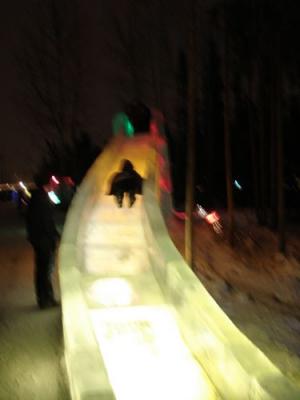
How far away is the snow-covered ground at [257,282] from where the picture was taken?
36.1 ft

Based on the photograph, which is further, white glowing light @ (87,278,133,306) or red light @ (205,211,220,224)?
red light @ (205,211,220,224)

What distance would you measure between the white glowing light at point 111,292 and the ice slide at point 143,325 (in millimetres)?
14

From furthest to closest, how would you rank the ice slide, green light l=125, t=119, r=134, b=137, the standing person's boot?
green light l=125, t=119, r=134, b=137 → the standing person's boot → the ice slide

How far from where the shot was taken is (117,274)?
9992 millimetres

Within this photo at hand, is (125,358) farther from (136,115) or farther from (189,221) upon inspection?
(136,115)

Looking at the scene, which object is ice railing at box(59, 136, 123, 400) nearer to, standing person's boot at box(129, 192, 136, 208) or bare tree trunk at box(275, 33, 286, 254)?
standing person's boot at box(129, 192, 136, 208)

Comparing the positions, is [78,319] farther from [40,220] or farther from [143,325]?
[40,220]

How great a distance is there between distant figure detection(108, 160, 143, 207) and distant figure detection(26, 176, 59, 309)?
3588 millimetres

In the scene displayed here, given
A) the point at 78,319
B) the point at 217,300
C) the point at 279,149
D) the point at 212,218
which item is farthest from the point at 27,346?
the point at 212,218

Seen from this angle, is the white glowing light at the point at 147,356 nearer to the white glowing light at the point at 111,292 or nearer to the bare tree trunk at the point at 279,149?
the white glowing light at the point at 111,292

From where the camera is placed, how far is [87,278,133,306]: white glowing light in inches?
348

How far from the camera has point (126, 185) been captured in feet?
44.2

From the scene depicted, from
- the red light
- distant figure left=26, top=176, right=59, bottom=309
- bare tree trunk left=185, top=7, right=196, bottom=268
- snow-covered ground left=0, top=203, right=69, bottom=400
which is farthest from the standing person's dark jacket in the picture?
the red light

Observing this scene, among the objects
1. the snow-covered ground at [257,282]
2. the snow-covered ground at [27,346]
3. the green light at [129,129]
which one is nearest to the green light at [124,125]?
the green light at [129,129]
